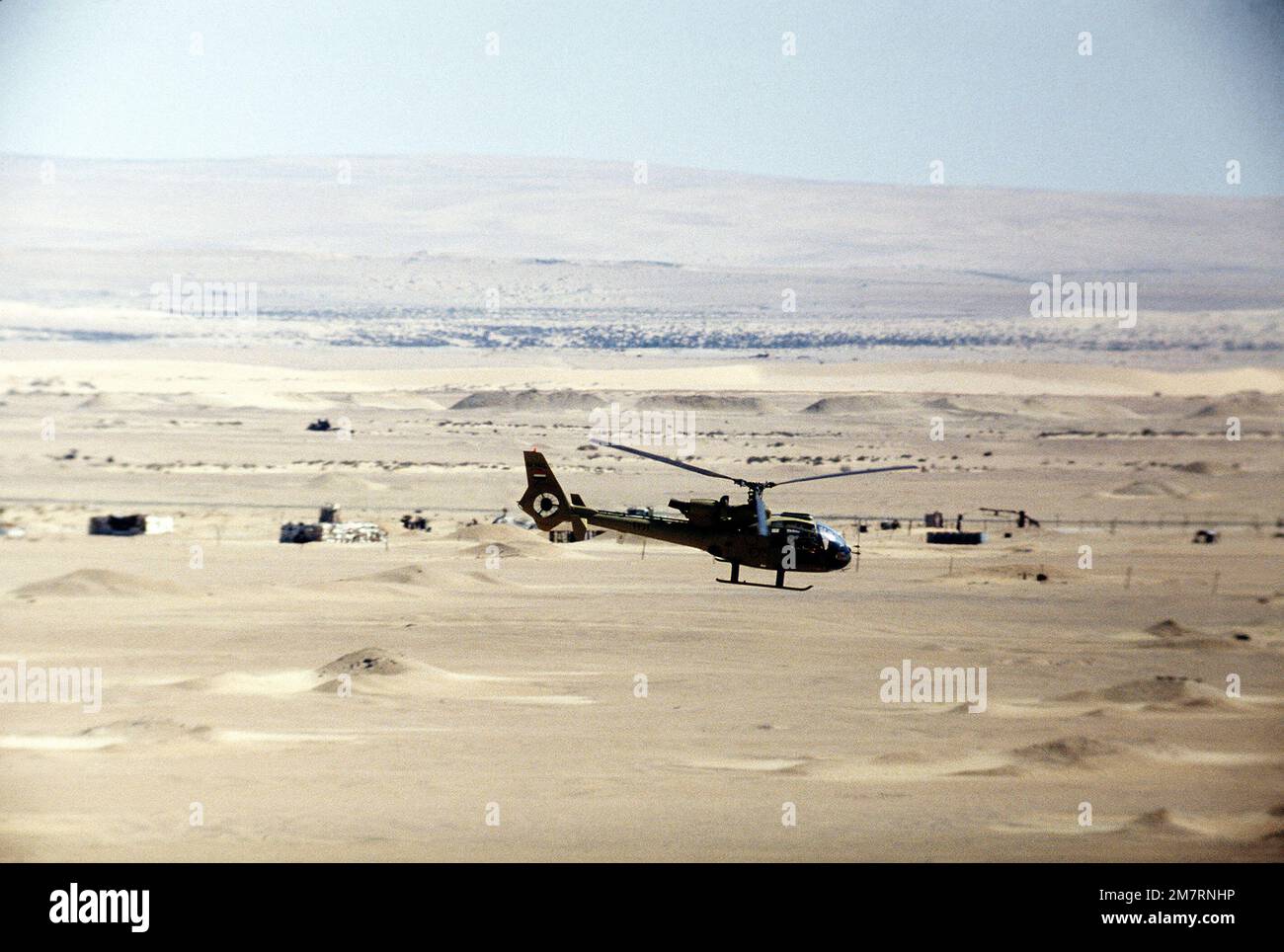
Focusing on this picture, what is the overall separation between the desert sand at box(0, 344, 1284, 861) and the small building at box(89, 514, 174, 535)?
4.90 ft

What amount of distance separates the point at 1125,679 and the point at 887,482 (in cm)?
4143

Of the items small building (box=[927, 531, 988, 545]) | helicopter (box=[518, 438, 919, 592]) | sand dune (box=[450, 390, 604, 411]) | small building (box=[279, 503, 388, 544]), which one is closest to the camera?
helicopter (box=[518, 438, 919, 592])

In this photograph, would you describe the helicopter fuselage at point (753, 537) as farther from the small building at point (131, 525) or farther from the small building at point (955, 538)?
the small building at point (131, 525)

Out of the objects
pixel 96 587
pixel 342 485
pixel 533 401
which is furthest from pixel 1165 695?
pixel 533 401

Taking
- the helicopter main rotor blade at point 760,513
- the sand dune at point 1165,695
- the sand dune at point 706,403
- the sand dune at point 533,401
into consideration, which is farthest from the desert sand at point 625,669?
the sand dune at point 533,401

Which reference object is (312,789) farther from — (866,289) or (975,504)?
(866,289)

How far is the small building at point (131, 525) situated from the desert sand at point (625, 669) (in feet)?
4.90

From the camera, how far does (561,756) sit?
133 ft

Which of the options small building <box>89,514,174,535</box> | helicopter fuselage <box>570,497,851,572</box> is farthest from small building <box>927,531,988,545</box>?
helicopter fuselage <box>570,497,851,572</box>

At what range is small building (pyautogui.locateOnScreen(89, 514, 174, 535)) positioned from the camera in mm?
71625

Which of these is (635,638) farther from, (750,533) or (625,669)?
(750,533)

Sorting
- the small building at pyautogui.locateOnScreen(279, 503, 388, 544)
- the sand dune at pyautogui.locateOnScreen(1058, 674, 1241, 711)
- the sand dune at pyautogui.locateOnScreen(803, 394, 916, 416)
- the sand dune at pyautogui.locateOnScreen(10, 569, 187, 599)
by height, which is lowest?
the sand dune at pyautogui.locateOnScreen(1058, 674, 1241, 711)

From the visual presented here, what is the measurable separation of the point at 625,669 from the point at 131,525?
30073mm

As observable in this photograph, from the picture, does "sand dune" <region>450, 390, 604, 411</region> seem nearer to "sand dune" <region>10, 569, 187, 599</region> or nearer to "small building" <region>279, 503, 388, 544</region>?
"small building" <region>279, 503, 388, 544</region>
